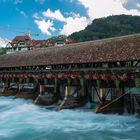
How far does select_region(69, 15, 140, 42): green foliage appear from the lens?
284 feet

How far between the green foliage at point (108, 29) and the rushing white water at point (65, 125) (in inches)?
2584

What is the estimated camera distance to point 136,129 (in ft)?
52.2

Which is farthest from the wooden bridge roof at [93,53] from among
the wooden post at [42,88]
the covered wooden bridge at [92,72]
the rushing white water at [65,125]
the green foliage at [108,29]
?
the green foliage at [108,29]

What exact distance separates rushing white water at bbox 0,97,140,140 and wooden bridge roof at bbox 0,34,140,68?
4100 mm

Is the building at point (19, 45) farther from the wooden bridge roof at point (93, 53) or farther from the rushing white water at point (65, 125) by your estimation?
the rushing white water at point (65, 125)

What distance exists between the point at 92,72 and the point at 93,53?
6.69 feet

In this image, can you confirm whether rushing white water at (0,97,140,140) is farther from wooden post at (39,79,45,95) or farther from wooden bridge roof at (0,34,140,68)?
wooden bridge roof at (0,34,140,68)

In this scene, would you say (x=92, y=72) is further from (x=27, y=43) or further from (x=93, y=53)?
(x=27, y=43)

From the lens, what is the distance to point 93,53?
22719mm

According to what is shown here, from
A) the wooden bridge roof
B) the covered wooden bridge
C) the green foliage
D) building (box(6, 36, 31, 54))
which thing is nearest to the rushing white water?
the covered wooden bridge

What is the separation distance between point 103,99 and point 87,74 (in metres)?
2.22

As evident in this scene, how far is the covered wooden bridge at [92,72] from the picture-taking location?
19756 mm

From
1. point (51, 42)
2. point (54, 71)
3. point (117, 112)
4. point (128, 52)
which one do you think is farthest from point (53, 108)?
point (51, 42)

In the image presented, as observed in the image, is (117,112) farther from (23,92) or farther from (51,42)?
(51,42)
